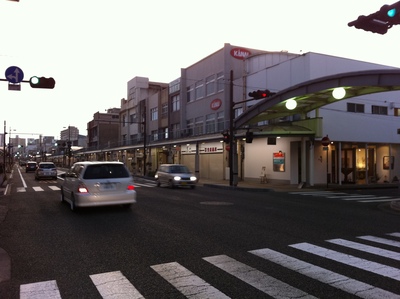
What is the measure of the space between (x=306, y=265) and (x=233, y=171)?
67.6 feet

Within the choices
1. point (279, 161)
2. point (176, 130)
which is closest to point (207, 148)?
point (176, 130)

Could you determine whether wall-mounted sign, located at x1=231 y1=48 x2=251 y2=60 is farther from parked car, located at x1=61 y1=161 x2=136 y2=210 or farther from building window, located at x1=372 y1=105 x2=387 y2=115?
parked car, located at x1=61 y1=161 x2=136 y2=210

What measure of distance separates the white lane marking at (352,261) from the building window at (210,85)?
3332 cm

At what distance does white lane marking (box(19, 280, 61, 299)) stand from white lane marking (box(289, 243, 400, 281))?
4.62 m

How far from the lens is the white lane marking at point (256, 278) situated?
4809mm

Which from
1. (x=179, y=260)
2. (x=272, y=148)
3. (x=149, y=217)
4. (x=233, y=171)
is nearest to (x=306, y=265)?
(x=179, y=260)

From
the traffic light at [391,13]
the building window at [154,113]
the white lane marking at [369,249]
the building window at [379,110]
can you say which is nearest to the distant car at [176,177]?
the white lane marking at [369,249]

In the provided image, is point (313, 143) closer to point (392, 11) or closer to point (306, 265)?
point (392, 11)

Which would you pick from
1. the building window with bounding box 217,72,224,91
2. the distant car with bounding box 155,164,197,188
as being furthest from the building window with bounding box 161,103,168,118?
the distant car with bounding box 155,164,197,188

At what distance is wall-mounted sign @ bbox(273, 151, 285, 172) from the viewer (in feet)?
92.6

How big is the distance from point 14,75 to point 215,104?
82.2 ft

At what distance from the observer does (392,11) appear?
25.1 ft

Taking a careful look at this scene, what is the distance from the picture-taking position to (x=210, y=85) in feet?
133

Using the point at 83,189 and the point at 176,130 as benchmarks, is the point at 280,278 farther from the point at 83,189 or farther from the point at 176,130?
the point at 176,130
